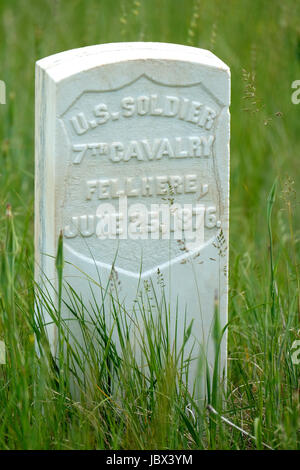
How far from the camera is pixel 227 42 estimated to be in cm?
468

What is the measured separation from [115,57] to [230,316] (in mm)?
1110

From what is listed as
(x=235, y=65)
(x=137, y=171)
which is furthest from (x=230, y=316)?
(x=235, y=65)

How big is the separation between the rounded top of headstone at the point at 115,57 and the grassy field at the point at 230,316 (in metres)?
0.19

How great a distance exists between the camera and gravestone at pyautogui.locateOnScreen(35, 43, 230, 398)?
2.08 metres

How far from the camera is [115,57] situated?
6.87ft

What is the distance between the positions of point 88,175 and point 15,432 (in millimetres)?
706

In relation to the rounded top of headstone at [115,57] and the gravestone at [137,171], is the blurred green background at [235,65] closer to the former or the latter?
the gravestone at [137,171]

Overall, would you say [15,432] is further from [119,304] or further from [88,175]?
[88,175]

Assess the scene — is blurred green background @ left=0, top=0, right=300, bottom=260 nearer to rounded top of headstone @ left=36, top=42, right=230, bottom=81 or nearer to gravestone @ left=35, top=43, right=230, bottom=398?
gravestone @ left=35, top=43, right=230, bottom=398

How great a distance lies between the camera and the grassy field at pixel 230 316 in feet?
6.42

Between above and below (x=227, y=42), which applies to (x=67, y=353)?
below

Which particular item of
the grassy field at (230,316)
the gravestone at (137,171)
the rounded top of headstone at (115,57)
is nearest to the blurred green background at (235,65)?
the grassy field at (230,316)

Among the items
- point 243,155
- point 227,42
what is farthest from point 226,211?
point 227,42
